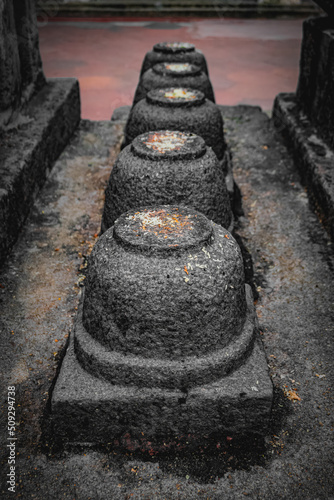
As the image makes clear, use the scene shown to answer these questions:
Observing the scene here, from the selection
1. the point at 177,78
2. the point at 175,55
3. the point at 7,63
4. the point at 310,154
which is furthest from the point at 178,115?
the point at 175,55

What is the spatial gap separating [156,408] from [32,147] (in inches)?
108

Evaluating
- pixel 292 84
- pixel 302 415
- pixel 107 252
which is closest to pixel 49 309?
pixel 107 252

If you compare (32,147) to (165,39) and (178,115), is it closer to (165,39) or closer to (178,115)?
(178,115)

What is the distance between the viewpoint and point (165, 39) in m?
11.7

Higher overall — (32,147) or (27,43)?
(27,43)

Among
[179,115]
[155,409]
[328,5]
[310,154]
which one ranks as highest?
[328,5]

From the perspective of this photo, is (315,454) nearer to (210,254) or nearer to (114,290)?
(210,254)

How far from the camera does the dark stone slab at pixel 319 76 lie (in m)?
4.49

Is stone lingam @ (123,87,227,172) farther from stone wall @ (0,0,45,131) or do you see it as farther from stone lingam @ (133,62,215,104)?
stone wall @ (0,0,45,131)

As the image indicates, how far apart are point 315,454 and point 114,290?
3.68 ft

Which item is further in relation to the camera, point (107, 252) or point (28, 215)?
point (28, 215)

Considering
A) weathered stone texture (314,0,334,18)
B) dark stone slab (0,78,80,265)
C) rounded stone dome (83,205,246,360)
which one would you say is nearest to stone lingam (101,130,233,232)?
rounded stone dome (83,205,246,360)

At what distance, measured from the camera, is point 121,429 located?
6.91 ft

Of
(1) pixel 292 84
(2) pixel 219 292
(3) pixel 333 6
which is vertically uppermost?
(3) pixel 333 6
